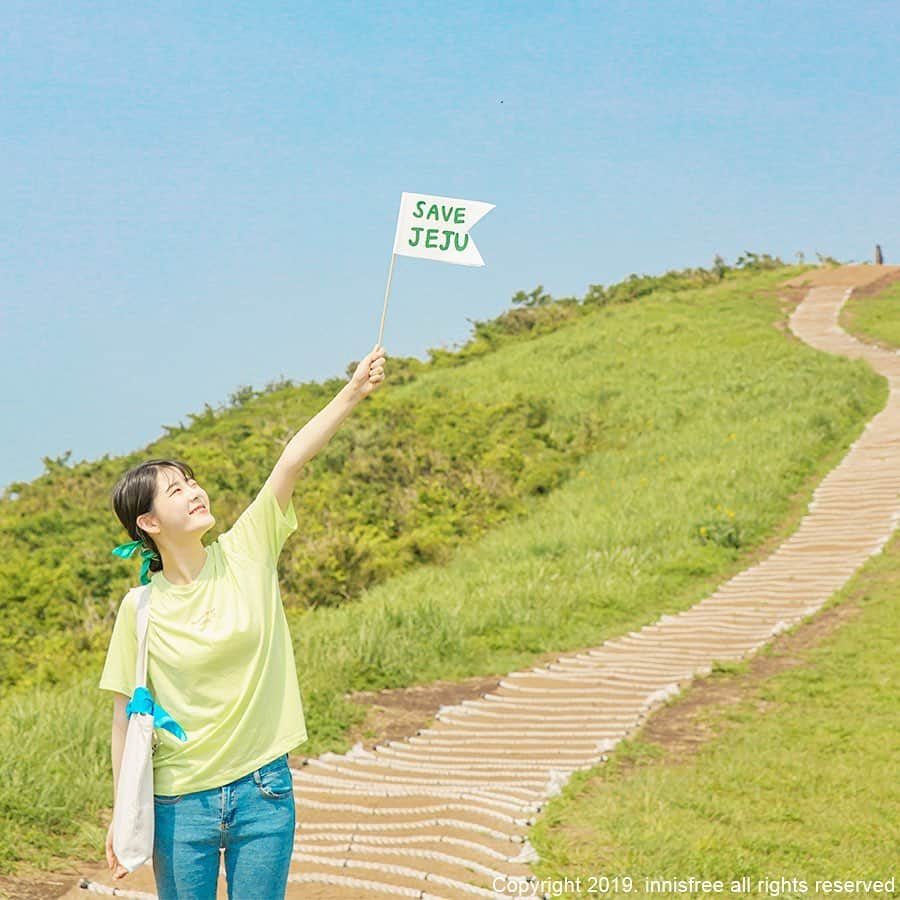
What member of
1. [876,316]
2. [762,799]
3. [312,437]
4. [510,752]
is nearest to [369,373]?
[312,437]

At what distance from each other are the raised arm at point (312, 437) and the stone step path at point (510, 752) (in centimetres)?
292

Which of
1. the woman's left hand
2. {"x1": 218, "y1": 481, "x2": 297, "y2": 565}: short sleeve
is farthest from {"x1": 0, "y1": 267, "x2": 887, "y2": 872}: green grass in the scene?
the woman's left hand

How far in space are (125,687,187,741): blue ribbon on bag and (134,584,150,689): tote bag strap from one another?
0.13 feet

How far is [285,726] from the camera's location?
3.48 meters

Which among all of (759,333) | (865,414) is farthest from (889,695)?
(759,333)

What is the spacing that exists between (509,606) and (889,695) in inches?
165

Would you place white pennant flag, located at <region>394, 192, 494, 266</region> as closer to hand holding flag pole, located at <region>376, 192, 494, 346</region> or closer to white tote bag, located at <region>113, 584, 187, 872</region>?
hand holding flag pole, located at <region>376, 192, 494, 346</region>

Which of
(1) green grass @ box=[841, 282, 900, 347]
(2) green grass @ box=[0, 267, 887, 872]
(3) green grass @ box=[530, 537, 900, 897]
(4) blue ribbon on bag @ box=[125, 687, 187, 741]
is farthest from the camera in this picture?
(1) green grass @ box=[841, 282, 900, 347]

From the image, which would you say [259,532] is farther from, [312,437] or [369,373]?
[369,373]

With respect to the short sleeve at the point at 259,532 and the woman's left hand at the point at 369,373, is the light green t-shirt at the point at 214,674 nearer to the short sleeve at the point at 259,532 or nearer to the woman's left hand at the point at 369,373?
the short sleeve at the point at 259,532

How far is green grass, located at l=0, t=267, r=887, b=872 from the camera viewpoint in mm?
Answer: 7793

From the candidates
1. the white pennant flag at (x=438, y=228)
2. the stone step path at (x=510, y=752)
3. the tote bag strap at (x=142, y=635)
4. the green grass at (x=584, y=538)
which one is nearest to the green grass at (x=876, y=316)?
the green grass at (x=584, y=538)

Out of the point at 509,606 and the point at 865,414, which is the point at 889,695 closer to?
the point at 509,606

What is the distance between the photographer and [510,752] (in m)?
8.48
